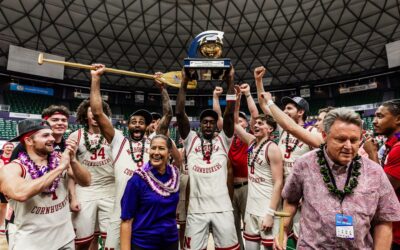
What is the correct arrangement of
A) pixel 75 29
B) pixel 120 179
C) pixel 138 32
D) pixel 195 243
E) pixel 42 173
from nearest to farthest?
pixel 42 173 < pixel 195 243 < pixel 120 179 < pixel 75 29 < pixel 138 32

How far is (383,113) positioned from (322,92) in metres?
25.6

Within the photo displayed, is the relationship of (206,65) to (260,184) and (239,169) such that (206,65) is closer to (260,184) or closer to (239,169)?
(260,184)

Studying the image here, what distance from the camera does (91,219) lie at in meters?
3.93

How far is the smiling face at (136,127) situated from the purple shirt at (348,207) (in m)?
2.72

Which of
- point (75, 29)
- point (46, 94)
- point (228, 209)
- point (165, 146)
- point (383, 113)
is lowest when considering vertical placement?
point (228, 209)

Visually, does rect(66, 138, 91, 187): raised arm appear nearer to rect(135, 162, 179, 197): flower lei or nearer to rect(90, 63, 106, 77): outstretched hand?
rect(135, 162, 179, 197): flower lei

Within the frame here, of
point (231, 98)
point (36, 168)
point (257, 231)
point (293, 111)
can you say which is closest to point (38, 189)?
point (36, 168)

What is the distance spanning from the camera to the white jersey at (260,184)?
386 centimetres

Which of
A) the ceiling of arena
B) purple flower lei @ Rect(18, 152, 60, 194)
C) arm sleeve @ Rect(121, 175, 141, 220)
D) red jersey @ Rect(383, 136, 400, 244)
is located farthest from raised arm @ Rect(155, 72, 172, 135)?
the ceiling of arena

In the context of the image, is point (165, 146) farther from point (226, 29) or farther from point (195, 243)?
point (226, 29)

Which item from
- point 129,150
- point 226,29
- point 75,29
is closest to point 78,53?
point 75,29

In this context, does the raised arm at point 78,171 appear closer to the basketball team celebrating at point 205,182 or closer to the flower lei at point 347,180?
the basketball team celebrating at point 205,182

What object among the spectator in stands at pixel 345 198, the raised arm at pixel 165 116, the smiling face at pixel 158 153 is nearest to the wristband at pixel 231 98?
the raised arm at pixel 165 116

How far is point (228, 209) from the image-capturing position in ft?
12.2
